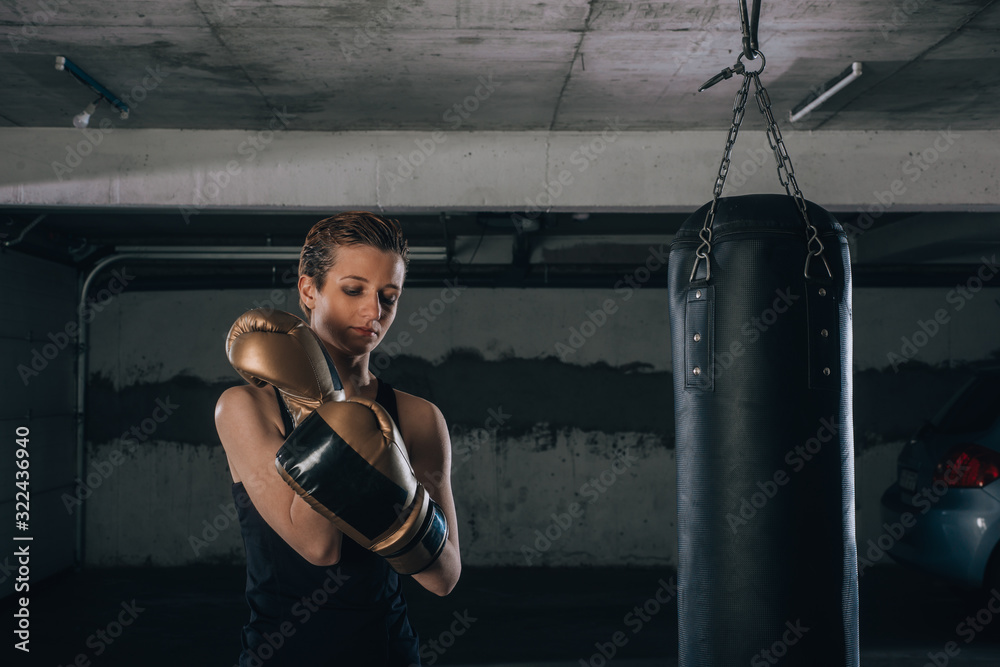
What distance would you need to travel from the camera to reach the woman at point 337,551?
1.43 meters

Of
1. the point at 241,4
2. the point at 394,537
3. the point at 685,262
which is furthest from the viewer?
the point at 241,4

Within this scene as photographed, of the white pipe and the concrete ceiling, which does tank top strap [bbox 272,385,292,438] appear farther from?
the white pipe

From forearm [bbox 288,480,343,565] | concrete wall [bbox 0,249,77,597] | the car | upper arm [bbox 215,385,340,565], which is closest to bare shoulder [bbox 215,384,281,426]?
upper arm [bbox 215,385,340,565]

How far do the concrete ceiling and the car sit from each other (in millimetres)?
1782

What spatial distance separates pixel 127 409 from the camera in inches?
294

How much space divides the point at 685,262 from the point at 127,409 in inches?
271

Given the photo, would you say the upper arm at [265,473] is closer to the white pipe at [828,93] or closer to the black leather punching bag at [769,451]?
the black leather punching bag at [769,451]

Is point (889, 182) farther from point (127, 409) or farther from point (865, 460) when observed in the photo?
point (127, 409)

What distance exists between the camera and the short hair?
1513 millimetres

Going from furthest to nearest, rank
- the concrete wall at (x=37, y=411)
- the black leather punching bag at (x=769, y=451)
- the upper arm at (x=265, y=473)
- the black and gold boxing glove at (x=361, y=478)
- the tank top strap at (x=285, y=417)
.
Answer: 1. the concrete wall at (x=37, y=411)
2. the black leather punching bag at (x=769, y=451)
3. the tank top strap at (x=285, y=417)
4. the upper arm at (x=265, y=473)
5. the black and gold boxing glove at (x=361, y=478)

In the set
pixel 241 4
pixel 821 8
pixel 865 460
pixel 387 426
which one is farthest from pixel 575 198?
pixel 865 460

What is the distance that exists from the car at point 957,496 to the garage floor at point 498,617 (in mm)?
372

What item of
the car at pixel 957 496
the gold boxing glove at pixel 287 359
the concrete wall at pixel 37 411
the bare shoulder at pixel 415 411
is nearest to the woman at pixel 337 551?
the gold boxing glove at pixel 287 359

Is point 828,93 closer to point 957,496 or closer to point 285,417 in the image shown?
point 957,496
